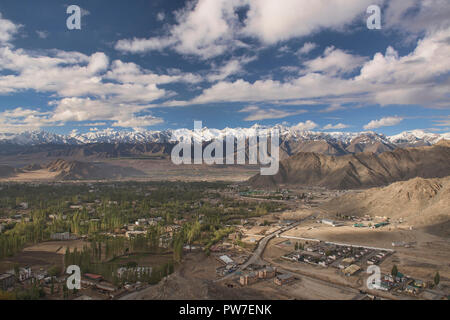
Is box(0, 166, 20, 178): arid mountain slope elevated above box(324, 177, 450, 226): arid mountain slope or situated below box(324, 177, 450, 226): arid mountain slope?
above

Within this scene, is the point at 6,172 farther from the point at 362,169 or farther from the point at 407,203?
the point at 407,203

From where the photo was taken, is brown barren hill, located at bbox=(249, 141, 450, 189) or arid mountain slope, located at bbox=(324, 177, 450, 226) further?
brown barren hill, located at bbox=(249, 141, 450, 189)

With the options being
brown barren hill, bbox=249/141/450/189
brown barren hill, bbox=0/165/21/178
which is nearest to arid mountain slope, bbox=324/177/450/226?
brown barren hill, bbox=249/141/450/189

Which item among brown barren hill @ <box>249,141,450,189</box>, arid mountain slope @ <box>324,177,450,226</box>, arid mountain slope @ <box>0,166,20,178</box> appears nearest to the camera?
arid mountain slope @ <box>324,177,450,226</box>

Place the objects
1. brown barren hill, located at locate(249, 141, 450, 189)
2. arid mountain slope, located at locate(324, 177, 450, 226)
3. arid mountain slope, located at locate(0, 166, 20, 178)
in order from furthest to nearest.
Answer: arid mountain slope, located at locate(0, 166, 20, 178)
brown barren hill, located at locate(249, 141, 450, 189)
arid mountain slope, located at locate(324, 177, 450, 226)

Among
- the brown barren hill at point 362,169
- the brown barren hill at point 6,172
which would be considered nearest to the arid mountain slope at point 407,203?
the brown barren hill at point 362,169

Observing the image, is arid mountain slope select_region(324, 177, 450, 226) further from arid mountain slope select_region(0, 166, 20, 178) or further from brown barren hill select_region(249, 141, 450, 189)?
arid mountain slope select_region(0, 166, 20, 178)

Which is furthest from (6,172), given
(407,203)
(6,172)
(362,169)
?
(407,203)
